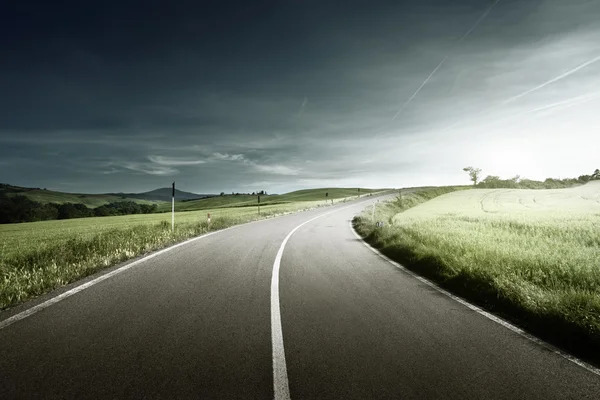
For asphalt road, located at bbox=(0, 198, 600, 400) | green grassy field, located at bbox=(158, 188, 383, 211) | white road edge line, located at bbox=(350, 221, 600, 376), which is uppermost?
green grassy field, located at bbox=(158, 188, 383, 211)

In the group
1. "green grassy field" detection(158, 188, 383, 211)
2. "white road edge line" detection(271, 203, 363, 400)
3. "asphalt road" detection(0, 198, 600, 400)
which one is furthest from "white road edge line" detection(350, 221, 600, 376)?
"green grassy field" detection(158, 188, 383, 211)

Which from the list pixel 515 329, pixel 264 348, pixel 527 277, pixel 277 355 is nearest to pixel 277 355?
pixel 277 355

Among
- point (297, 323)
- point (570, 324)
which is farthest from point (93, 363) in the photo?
point (570, 324)

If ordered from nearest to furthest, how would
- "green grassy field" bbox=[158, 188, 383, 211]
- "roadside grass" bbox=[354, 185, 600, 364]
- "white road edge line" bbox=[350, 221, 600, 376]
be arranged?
1. "white road edge line" bbox=[350, 221, 600, 376]
2. "roadside grass" bbox=[354, 185, 600, 364]
3. "green grassy field" bbox=[158, 188, 383, 211]

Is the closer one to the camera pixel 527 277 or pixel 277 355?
pixel 277 355

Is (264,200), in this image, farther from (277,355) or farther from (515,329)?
(277,355)

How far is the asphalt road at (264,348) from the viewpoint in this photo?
2.64m

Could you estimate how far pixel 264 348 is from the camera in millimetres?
3344

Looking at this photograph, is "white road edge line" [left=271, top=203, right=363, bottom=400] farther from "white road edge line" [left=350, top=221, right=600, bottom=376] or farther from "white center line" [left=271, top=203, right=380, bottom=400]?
"white road edge line" [left=350, top=221, right=600, bottom=376]

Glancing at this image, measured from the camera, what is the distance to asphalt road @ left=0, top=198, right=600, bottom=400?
8.66 feet

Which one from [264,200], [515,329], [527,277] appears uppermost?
[264,200]

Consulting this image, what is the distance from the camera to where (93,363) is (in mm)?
3010

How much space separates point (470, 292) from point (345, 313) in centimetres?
278

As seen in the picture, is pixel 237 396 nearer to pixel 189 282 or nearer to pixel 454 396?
pixel 454 396
